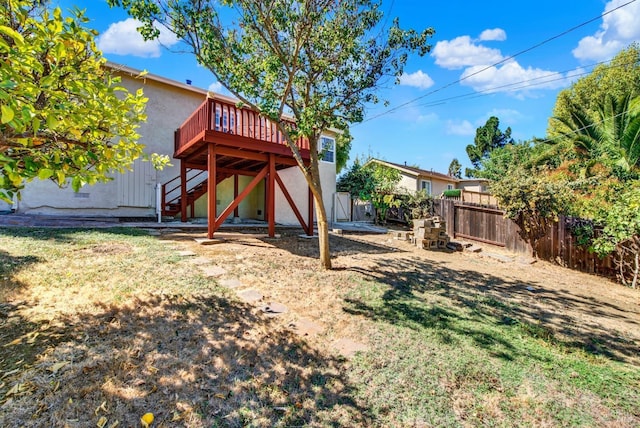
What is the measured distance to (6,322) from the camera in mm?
2699

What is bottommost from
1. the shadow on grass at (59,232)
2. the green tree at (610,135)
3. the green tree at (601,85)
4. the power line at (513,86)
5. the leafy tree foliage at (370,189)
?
the shadow on grass at (59,232)

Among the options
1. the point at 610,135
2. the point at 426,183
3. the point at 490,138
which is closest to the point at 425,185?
the point at 426,183

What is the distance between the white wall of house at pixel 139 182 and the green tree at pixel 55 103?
7464mm

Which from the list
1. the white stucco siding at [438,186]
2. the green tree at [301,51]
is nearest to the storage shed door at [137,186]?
the green tree at [301,51]

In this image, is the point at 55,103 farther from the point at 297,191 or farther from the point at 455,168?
the point at 455,168

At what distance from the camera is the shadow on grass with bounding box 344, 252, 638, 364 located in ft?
11.0

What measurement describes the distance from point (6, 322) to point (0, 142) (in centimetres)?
178

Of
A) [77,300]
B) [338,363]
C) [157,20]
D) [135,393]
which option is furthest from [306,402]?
[157,20]

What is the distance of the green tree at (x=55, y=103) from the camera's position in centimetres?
175

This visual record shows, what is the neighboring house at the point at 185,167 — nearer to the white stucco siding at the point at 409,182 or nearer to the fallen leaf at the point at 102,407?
the fallen leaf at the point at 102,407

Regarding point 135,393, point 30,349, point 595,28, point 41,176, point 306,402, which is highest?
point 595,28

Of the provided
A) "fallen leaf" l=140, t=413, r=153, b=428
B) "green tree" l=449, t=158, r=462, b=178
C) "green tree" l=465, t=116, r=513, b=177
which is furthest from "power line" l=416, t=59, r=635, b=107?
"green tree" l=449, t=158, r=462, b=178

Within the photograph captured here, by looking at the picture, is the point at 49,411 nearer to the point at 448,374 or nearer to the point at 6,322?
the point at 6,322

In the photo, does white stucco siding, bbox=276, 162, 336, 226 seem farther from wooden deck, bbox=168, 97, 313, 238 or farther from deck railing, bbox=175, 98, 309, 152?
deck railing, bbox=175, 98, 309, 152
